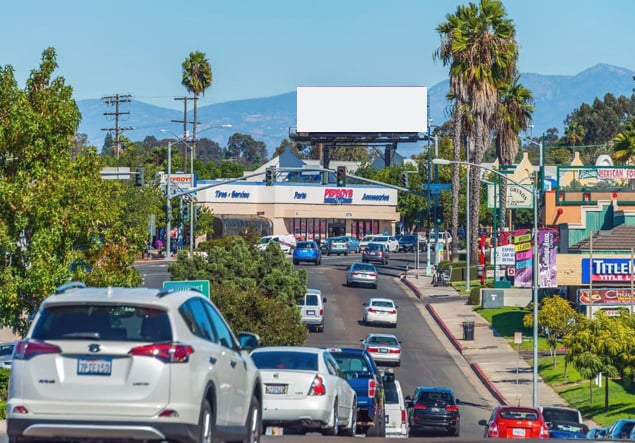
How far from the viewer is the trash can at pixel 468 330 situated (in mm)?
53906

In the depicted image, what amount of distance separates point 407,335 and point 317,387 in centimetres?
3916

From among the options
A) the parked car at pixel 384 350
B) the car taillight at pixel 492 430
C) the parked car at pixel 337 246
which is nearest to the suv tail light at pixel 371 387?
the car taillight at pixel 492 430

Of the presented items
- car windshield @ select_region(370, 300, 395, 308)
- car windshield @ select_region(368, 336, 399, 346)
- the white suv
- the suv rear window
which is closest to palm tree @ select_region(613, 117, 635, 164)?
car windshield @ select_region(370, 300, 395, 308)

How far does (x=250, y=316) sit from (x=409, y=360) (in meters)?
12.7

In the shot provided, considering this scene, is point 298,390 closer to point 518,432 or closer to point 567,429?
point 518,432

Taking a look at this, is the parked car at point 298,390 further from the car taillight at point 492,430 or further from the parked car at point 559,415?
the parked car at point 559,415

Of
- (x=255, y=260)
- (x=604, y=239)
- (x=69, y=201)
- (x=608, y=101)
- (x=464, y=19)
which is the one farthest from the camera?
(x=608, y=101)

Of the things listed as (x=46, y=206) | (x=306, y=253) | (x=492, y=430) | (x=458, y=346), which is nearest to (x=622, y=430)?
(x=492, y=430)

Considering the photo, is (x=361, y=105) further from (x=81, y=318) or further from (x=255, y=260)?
(x=81, y=318)

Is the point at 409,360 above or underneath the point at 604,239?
underneath

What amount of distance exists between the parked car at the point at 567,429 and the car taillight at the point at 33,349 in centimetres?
1861

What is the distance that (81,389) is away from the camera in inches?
403

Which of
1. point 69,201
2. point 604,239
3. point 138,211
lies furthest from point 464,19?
point 69,201

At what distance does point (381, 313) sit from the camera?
56656 mm
